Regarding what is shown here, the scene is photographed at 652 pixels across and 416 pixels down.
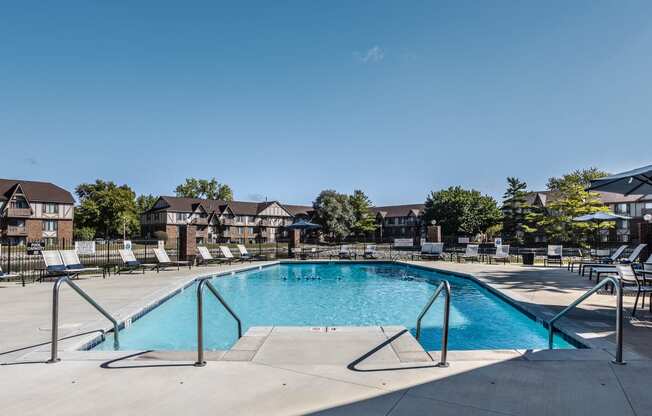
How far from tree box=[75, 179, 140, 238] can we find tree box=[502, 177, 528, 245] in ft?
178

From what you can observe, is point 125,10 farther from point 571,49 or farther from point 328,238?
point 328,238

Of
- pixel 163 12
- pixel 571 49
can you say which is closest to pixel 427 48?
pixel 571 49

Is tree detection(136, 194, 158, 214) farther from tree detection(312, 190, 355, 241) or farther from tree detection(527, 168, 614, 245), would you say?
tree detection(527, 168, 614, 245)

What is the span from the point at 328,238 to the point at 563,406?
5707 centimetres

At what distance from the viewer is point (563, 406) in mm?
3193

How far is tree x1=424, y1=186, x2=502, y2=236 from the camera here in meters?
47.7

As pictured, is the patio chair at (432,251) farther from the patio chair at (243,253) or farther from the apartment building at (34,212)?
the apartment building at (34,212)

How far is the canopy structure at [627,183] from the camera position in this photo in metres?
8.05

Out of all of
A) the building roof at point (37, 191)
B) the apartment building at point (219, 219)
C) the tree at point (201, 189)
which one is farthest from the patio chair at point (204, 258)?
the tree at point (201, 189)

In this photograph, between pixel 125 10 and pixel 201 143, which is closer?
pixel 125 10

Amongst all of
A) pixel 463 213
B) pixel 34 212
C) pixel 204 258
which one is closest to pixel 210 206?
pixel 34 212

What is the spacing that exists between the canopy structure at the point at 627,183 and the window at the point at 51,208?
2287 inches

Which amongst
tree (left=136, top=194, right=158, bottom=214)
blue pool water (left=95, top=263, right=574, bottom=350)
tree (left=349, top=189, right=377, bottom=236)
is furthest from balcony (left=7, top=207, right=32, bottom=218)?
tree (left=349, top=189, right=377, bottom=236)

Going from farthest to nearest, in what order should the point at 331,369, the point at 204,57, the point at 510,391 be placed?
1. the point at 204,57
2. the point at 331,369
3. the point at 510,391
